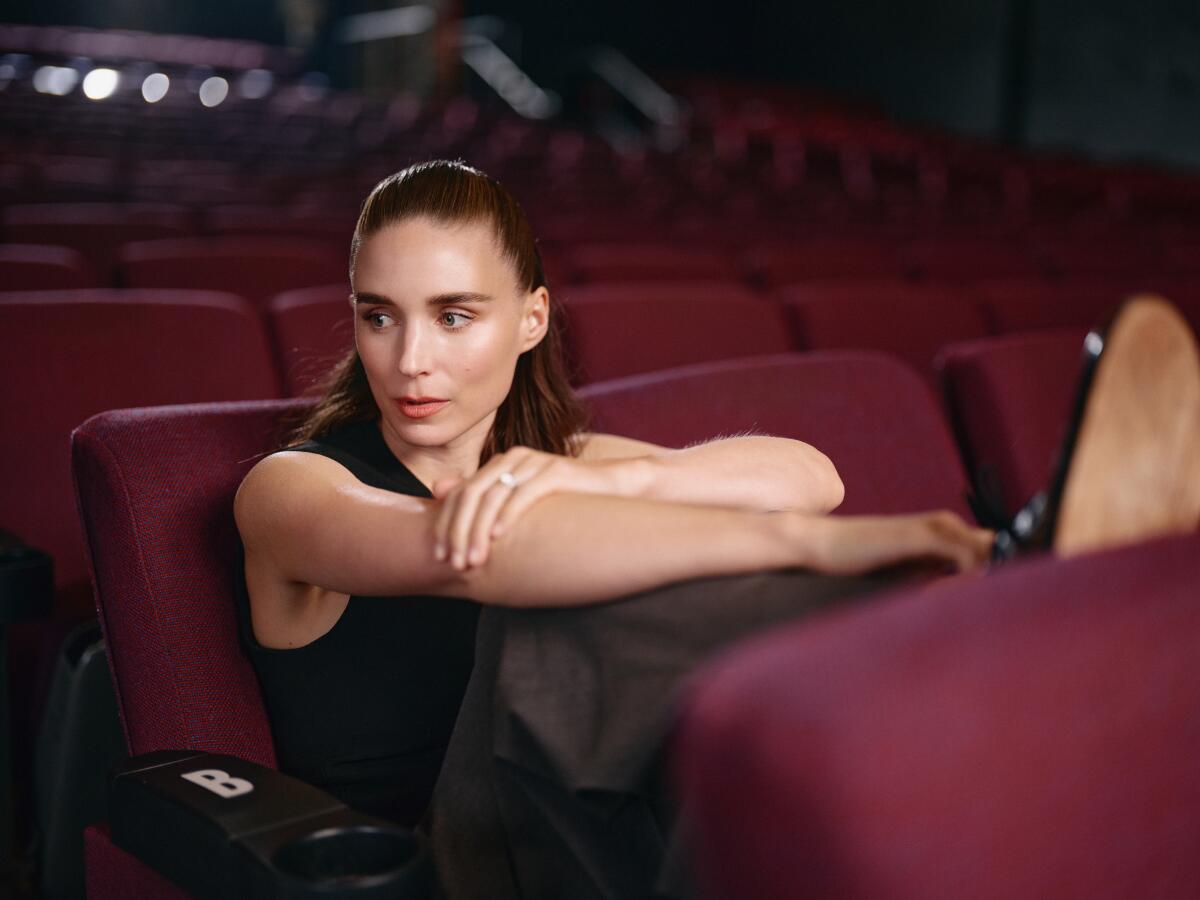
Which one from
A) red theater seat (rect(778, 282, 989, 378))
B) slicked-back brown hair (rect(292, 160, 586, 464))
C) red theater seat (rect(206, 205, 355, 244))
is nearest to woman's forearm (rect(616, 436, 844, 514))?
slicked-back brown hair (rect(292, 160, 586, 464))

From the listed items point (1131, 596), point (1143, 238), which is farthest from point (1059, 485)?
point (1143, 238)

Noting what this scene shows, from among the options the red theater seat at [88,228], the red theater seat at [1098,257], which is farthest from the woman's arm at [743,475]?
the red theater seat at [1098,257]

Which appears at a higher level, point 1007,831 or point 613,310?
point 613,310

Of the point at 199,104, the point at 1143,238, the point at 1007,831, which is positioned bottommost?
the point at 1007,831

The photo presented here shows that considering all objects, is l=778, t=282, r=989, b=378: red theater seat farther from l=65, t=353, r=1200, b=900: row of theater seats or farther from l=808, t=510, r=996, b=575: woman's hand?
l=65, t=353, r=1200, b=900: row of theater seats

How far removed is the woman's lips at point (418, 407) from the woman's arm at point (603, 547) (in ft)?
0.29

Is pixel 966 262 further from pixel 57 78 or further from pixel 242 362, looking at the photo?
pixel 57 78

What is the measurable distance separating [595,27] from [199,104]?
12.4ft

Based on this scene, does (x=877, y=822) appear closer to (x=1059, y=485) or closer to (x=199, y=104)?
(x=1059, y=485)

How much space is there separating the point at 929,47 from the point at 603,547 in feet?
26.4

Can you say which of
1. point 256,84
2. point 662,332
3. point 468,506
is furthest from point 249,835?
point 256,84

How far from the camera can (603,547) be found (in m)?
0.41

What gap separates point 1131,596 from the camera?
256mm

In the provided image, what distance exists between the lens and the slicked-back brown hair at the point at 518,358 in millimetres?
585
